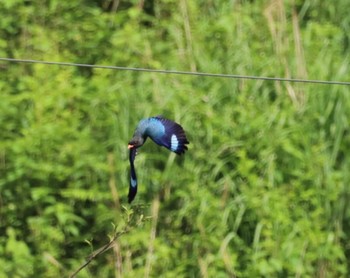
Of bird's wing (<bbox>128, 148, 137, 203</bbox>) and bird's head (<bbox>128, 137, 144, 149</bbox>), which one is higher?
bird's head (<bbox>128, 137, 144, 149</bbox>)

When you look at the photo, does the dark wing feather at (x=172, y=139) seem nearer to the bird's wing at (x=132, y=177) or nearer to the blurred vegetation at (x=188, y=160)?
the bird's wing at (x=132, y=177)

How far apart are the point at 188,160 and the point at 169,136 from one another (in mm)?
2701

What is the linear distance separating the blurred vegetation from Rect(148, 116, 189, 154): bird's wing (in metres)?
2.24

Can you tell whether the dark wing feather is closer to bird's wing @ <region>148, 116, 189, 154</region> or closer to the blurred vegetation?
bird's wing @ <region>148, 116, 189, 154</region>

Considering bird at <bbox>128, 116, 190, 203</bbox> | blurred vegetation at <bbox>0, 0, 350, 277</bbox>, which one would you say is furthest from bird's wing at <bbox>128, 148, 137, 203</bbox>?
blurred vegetation at <bbox>0, 0, 350, 277</bbox>

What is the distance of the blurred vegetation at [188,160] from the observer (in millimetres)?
5098

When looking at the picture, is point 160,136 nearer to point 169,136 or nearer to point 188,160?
point 169,136

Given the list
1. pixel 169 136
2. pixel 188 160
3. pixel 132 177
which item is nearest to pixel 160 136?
pixel 169 136

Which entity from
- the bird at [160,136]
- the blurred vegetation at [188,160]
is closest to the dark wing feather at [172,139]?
the bird at [160,136]

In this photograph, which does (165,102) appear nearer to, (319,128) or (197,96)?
(197,96)

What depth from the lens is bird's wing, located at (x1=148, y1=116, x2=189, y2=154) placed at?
2.61 m

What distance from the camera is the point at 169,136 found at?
2631 millimetres

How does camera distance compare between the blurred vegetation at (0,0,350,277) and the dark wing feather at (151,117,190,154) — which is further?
the blurred vegetation at (0,0,350,277)

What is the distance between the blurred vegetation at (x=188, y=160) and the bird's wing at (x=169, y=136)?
224cm
